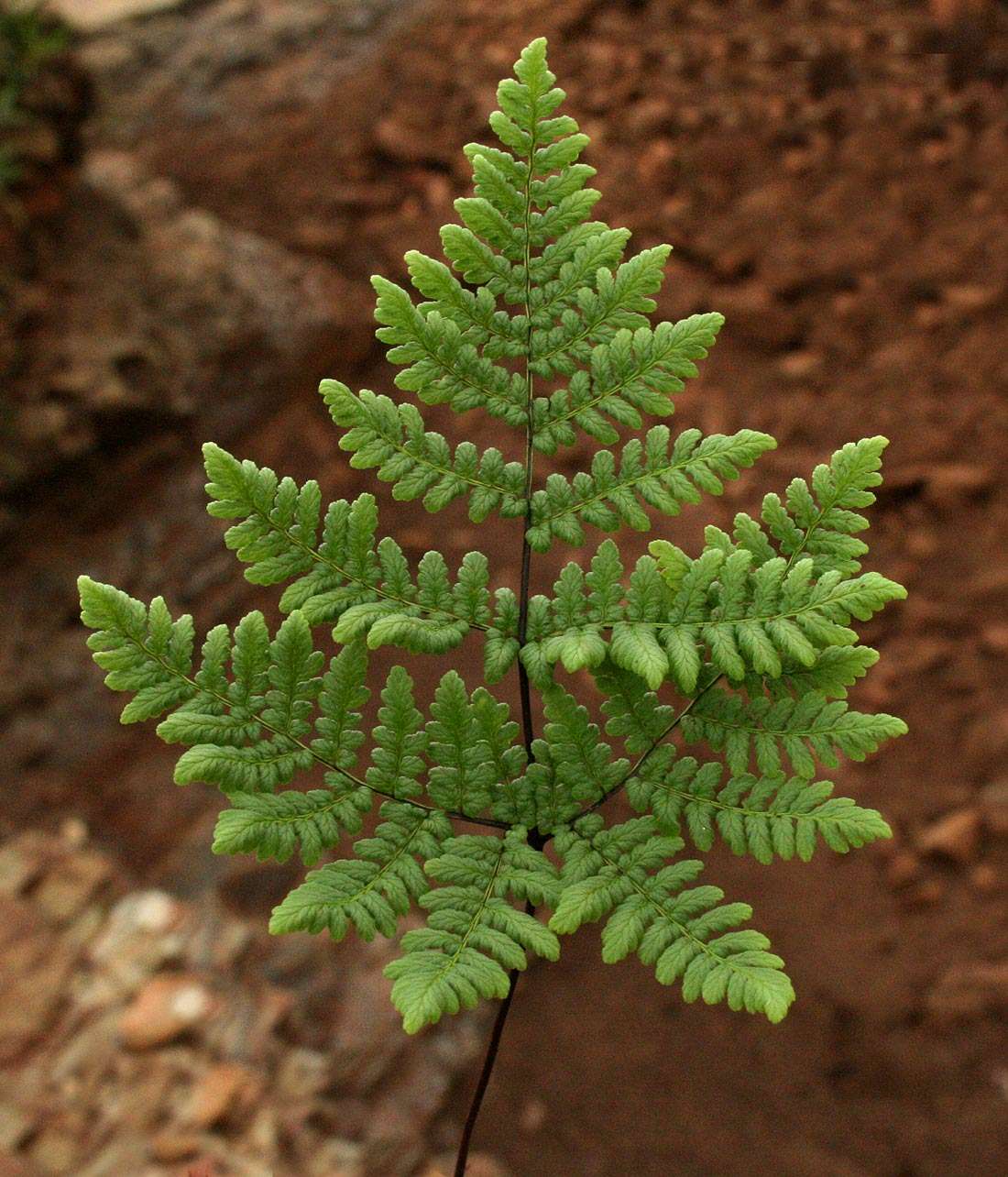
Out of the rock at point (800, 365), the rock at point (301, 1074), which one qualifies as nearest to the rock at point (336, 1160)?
the rock at point (301, 1074)

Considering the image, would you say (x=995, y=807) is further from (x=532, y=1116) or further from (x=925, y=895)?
(x=532, y=1116)

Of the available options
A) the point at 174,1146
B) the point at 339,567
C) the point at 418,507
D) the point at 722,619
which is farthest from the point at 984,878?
the point at 339,567

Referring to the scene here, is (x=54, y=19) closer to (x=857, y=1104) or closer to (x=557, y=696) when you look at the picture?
(x=557, y=696)

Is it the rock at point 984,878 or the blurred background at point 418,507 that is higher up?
the blurred background at point 418,507

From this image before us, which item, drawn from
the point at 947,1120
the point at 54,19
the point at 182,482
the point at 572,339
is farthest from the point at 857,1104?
the point at 54,19

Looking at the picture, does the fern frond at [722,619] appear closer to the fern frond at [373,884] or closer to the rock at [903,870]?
the fern frond at [373,884]
